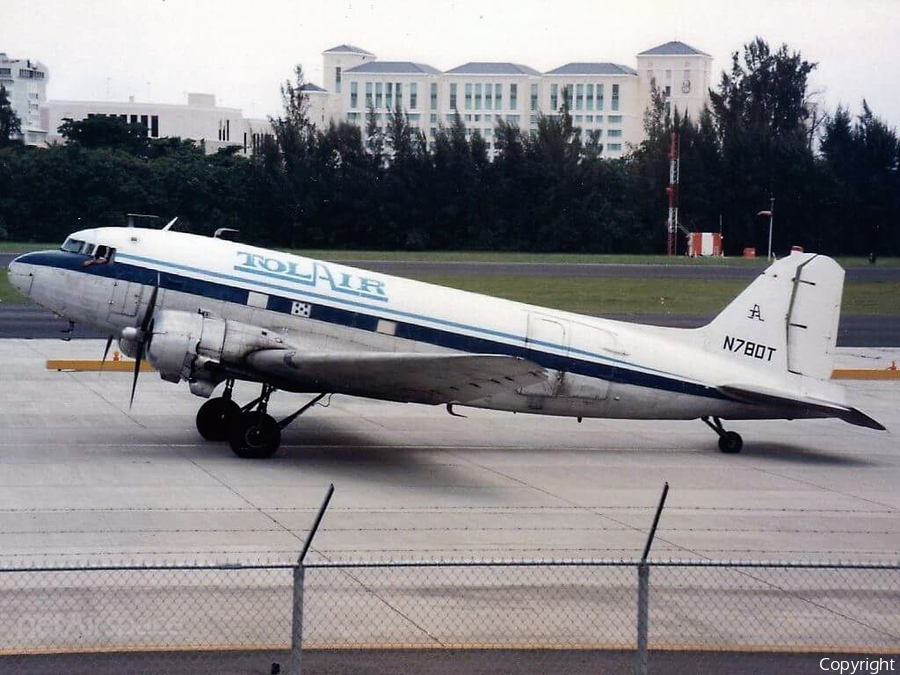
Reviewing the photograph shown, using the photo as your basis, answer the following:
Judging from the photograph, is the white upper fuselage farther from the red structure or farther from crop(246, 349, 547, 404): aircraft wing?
the red structure

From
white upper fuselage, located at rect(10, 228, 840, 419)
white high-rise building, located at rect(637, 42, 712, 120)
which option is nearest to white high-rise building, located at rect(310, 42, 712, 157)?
white high-rise building, located at rect(637, 42, 712, 120)

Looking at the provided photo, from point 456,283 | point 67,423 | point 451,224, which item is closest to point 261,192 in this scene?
point 451,224

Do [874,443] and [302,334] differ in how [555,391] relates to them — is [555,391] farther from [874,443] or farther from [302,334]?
[874,443]

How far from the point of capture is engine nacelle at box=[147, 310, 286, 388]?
64.3 feet

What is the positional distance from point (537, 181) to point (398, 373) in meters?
68.0

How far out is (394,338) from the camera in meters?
21.3

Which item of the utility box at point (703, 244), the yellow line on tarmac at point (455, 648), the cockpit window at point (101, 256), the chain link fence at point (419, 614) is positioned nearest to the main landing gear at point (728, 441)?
the chain link fence at point (419, 614)

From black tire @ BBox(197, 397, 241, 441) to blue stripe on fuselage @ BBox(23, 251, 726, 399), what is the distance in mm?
2377

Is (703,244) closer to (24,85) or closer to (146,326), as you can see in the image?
(146,326)

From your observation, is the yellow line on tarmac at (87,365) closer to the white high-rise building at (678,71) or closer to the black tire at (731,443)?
the black tire at (731,443)

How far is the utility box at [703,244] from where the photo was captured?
270 ft

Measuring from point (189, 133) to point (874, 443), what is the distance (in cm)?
12632

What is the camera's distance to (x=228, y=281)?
20.7 metres

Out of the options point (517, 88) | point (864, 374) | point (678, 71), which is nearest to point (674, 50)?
point (678, 71)
